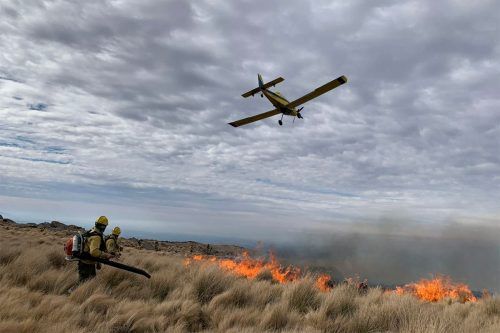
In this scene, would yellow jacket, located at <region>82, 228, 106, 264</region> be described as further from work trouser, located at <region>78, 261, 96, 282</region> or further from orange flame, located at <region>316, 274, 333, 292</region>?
orange flame, located at <region>316, 274, 333, 292</region>

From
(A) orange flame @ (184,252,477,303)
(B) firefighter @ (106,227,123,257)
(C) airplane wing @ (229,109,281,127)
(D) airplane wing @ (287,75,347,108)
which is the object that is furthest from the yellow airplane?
(B) firefighter @ (106,227,123,257)

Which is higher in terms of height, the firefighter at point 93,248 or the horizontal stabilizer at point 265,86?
the horizontal stabilizer at point 265,86

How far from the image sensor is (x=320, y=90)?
20391mm

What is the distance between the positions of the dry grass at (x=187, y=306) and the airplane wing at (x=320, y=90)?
10.3 metres

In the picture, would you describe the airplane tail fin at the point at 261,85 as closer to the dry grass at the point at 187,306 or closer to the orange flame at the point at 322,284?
the orange flame at the point at 322,284

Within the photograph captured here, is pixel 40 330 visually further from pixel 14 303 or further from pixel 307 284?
pixel 307 284

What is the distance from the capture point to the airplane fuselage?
69.5 feet

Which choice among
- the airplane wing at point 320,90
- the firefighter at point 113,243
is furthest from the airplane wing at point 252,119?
the firefighter at point 113,243

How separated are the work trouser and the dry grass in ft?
0.75

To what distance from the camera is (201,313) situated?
26.0 ft

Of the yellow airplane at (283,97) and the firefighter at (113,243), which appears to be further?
the yellow airplane at (283,97)

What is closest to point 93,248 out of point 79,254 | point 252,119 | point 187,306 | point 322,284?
point 79,254

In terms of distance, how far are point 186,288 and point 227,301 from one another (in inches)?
42.8

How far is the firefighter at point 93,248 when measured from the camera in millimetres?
9148
